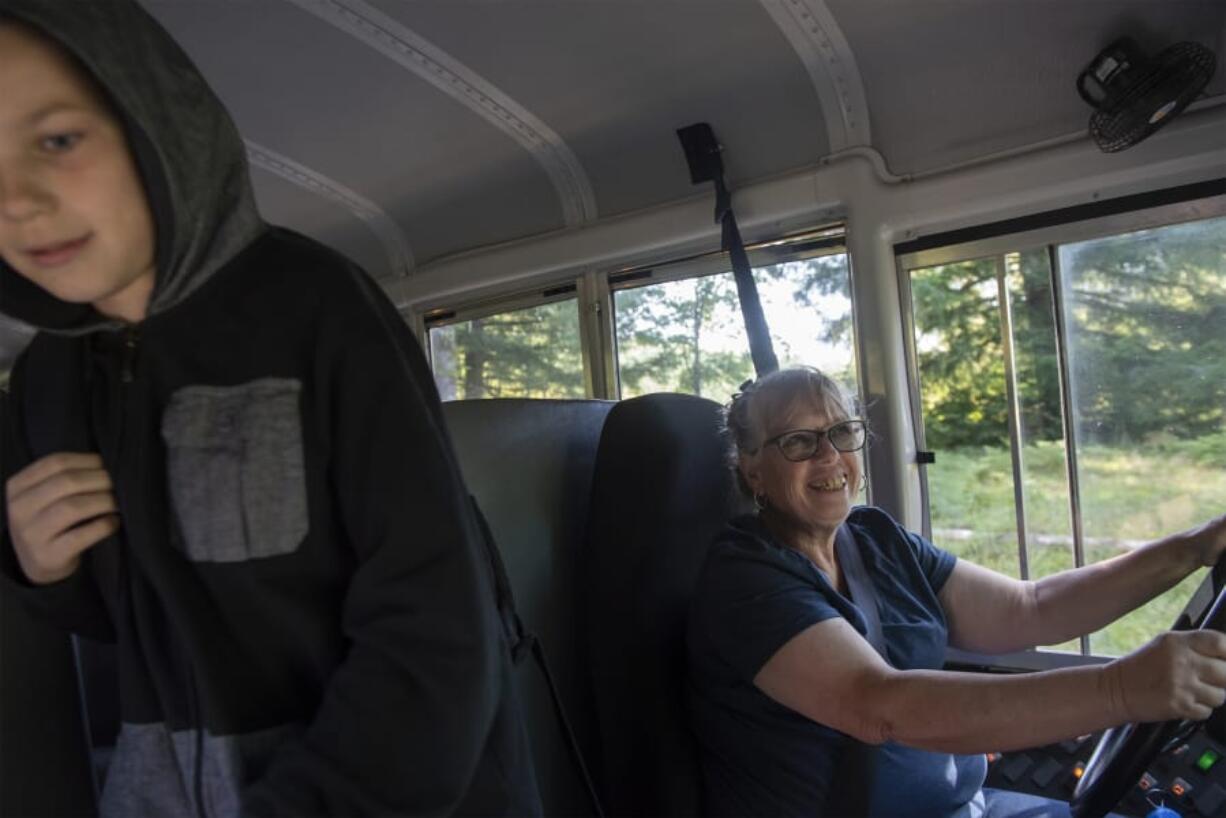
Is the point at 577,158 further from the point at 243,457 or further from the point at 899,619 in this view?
the point at 243,457

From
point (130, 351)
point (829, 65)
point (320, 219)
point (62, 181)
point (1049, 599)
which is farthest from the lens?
point (320, 219)

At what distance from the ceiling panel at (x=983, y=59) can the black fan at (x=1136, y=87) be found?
8cm

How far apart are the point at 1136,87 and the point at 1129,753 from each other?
4.24ft

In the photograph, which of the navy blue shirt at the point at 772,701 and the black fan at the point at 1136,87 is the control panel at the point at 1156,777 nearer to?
the navy blue shirt at the point at 772,701

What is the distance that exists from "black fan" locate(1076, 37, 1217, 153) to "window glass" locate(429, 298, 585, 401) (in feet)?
5.26

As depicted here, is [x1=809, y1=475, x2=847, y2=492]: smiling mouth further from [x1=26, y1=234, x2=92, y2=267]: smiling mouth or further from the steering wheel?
[x1=26, y1=234, x2=92, y2=267]: smiling mouth

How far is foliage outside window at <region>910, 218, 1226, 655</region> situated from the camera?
1.81 metres

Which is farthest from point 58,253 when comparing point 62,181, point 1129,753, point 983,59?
point 983,59

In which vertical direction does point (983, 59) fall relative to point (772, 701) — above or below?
above

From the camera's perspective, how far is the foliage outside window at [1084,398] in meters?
1.81

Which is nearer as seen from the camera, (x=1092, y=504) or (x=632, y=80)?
(x=1092, y=504)

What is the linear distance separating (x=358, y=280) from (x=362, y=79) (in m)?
1.44

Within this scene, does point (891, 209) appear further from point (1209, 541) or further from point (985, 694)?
point (985, 694)

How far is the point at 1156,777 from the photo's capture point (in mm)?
1677
